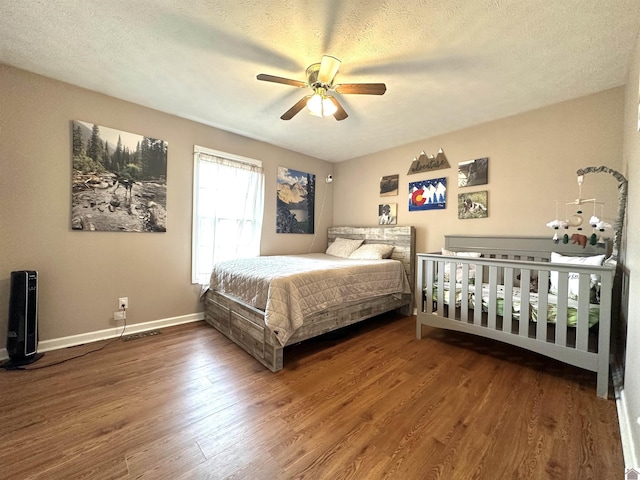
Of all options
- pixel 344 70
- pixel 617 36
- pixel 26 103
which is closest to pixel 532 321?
pixel 617 36

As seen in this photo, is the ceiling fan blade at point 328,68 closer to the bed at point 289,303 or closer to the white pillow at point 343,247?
the bed at point 289,303

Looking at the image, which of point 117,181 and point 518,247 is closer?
point 117,181

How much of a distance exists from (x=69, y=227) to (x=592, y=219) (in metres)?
4.42

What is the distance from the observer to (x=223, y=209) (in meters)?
3.25

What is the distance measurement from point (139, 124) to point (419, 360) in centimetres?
355

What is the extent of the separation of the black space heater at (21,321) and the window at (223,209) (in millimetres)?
1290

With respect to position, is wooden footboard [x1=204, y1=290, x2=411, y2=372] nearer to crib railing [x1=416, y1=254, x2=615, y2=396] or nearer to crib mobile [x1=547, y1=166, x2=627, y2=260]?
crib railing [x1=416, y1=254, x2=615, y2=396]

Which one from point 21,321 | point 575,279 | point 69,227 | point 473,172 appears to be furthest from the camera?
point 473,172

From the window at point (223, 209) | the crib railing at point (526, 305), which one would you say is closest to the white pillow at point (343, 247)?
the window at point (223, 209)

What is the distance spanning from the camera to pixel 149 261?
2.73m

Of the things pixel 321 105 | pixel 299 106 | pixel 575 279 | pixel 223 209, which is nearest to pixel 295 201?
pixel 223 209

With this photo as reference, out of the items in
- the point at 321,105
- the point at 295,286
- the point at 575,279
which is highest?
the point at 321,105

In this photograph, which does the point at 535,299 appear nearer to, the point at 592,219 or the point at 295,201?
the point at 592,219

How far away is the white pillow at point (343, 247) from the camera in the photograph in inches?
150
